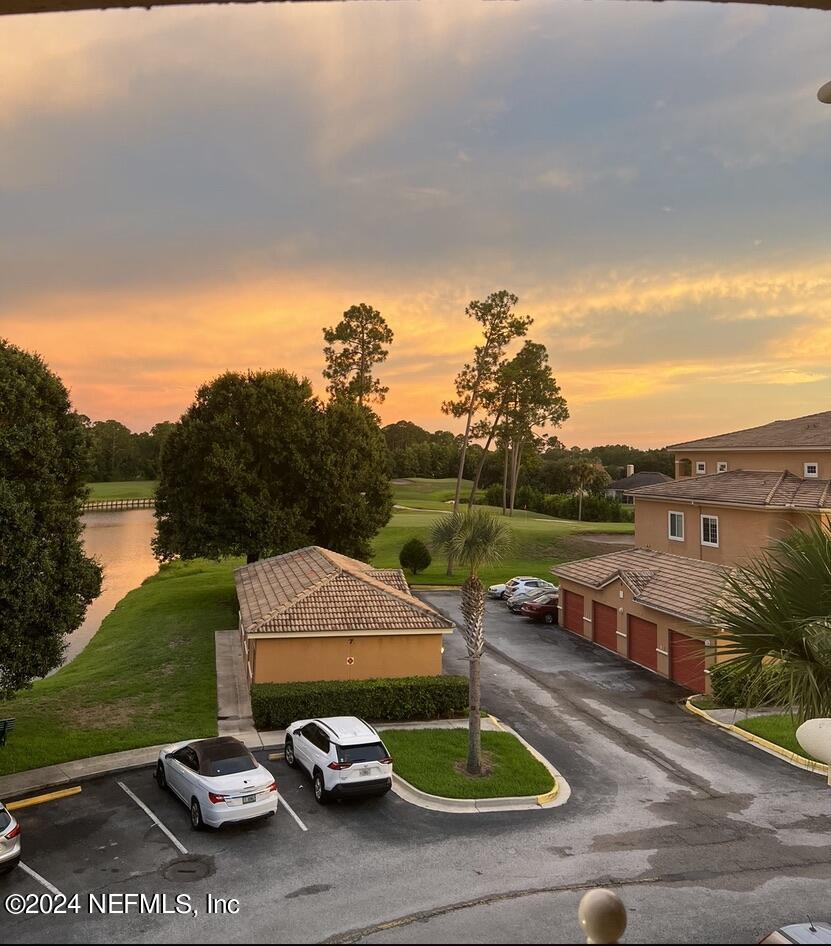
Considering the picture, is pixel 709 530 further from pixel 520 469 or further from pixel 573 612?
pixel 520 469

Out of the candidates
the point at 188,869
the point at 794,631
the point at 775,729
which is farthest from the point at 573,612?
the point at 794,631

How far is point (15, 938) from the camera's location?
36.2 feet

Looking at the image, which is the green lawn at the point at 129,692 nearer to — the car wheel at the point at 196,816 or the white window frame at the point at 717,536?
the car wheel at the point at 196,816

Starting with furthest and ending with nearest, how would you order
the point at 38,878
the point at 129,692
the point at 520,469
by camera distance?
the point at 520,469 < the point at 129,692 < the point at 38,878

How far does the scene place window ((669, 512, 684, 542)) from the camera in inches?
1506

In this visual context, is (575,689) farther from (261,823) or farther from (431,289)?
(431,289)

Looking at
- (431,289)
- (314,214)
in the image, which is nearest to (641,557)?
(431,289)

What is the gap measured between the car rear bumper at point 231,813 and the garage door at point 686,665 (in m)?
17.0

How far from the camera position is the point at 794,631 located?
364 inches

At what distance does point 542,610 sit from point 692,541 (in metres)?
8.81

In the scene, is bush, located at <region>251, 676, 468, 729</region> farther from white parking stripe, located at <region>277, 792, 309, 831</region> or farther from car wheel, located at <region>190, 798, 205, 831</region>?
car wheel, located at <region>190, 798, 205, 831</region>

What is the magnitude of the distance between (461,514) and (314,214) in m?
18.0

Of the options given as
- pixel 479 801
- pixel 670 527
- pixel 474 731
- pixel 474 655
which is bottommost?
pixel 479 801

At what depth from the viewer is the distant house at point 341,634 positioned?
2333 centimetres
